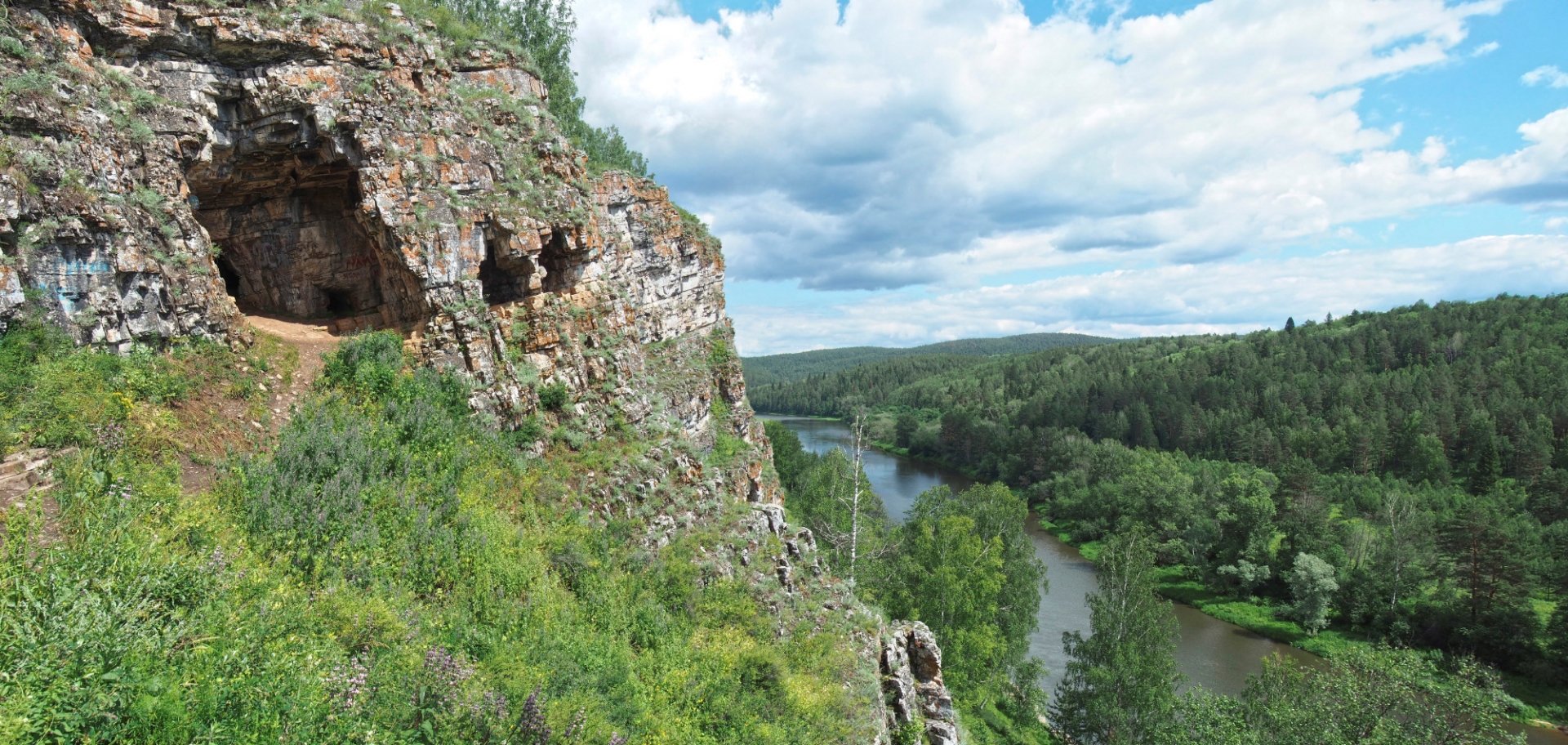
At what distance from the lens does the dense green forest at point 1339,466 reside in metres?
35.8

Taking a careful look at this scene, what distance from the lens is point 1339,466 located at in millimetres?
63438

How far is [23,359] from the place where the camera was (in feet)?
31.0

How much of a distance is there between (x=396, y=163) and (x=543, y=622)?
10.0 m

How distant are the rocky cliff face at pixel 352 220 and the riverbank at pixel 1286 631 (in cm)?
2463

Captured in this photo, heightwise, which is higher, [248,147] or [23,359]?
[248,147]

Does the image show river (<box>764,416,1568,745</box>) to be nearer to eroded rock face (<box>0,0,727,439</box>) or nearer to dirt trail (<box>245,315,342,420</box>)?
eroded rock face (<box>0,0,727,439</box>)

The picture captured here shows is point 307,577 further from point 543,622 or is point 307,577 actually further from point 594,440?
point 594,440

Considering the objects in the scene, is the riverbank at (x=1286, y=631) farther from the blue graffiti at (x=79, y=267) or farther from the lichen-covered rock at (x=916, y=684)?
the blue graffiti at (x=79, y=267)

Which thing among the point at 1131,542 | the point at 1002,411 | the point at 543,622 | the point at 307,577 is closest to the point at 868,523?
the point at 1131,542

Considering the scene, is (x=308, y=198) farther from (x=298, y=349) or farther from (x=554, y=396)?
(x=554, y=396)

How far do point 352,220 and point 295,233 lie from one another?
1.37m

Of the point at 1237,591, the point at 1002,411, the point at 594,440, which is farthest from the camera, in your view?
the point at 1002,411

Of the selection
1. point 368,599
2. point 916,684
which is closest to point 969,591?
point 916,684

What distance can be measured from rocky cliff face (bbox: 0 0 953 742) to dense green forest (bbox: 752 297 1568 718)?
114 feet
